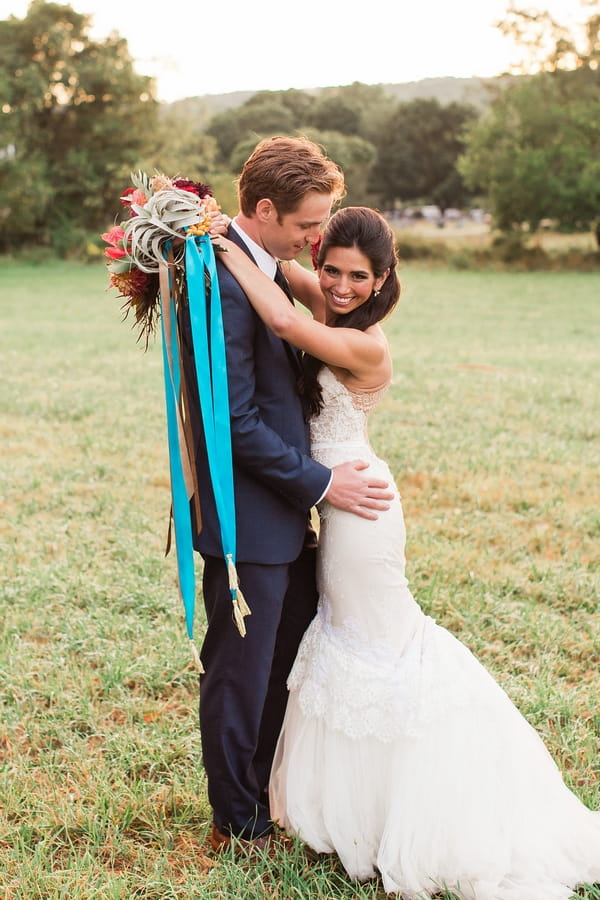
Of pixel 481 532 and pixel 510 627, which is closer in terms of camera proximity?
pixel 510 627

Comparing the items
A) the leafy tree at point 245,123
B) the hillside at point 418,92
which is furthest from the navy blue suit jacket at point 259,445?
the hillside at point 418,92

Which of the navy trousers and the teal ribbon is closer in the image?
the teal ribbon

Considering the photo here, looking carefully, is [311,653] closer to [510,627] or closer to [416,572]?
[510,627]

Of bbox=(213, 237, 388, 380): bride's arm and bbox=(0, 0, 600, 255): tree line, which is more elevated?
bbox=(0, 0, 600, 255): tree line

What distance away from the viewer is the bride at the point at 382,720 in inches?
108

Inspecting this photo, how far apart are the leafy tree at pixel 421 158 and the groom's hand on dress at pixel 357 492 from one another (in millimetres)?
58712

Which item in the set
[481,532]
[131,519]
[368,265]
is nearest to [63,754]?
[368,265]

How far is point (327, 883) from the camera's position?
109 inches

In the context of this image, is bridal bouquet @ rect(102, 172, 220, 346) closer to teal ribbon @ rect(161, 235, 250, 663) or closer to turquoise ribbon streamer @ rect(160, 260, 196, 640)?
teal ribbon @ rect(161, 235, 250, 663)

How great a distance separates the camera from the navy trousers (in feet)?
9.20

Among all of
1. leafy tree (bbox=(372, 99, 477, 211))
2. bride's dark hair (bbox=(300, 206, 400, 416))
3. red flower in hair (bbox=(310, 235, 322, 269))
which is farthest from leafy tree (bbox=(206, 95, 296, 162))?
bride's dark hair (bbox=(300, 206, 400, 416))

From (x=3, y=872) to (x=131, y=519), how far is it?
3.50 metres

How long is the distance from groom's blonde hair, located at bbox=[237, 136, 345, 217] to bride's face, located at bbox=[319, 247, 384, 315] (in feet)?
0.70

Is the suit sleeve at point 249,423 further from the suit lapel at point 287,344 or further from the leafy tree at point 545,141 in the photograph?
the leafy tree at point 545,141
